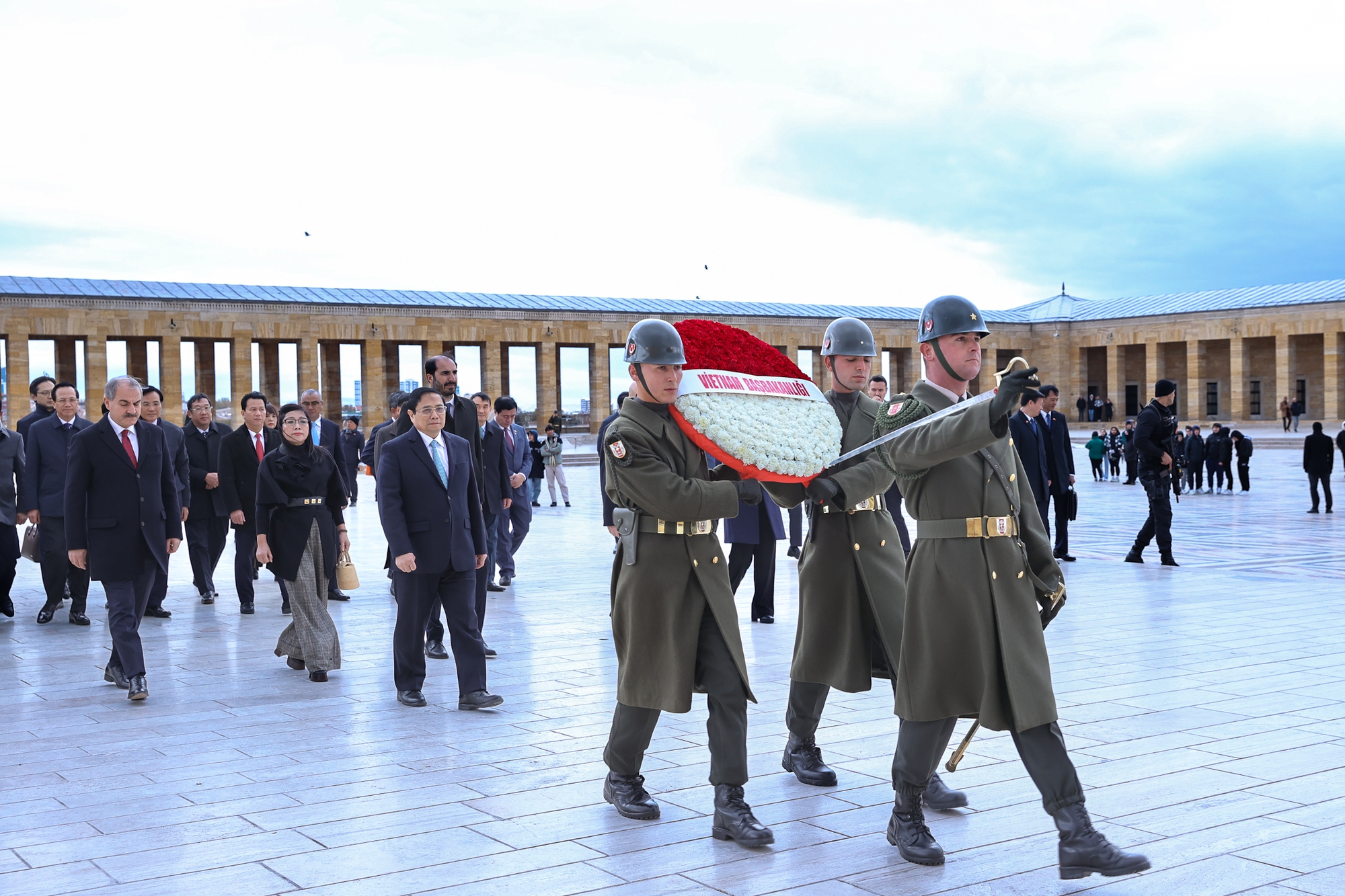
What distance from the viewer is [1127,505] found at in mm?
20938

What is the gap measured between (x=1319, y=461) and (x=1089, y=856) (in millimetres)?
17359

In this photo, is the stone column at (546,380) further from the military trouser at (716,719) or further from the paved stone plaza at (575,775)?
the military trouser at (716,719)

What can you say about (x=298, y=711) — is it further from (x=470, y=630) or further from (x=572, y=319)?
(x=572, y=319)

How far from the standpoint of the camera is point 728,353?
4.16 meters

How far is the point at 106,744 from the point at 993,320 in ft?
178

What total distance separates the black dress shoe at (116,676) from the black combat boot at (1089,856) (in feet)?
17.3

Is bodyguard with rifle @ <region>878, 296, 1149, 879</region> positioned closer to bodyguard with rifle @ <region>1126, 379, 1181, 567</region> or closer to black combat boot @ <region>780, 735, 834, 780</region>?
black combat boot @ <region>780, 735, 834, 780</region>

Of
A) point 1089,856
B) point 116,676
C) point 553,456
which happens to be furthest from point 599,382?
point 1089,856

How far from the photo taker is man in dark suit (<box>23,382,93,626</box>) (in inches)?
371

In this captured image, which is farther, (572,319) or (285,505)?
(572,319)

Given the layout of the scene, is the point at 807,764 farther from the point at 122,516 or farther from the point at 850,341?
the point at 122,516

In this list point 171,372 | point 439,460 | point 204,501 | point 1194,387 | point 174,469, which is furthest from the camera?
point 1194,387

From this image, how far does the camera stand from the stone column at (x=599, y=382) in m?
47.6

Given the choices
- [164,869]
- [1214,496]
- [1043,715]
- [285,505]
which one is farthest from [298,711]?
[1214,496]
